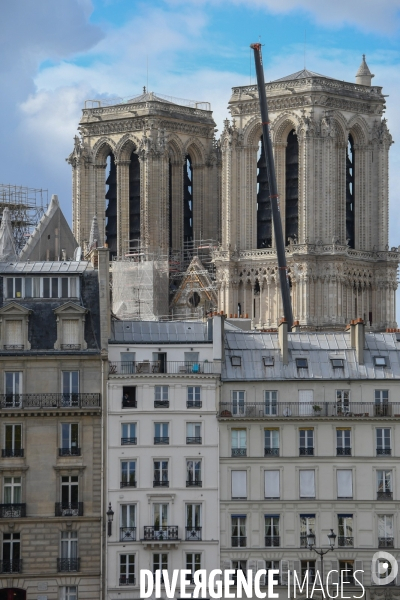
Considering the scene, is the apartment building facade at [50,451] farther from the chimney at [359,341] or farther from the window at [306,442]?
the chimney at [359,341]

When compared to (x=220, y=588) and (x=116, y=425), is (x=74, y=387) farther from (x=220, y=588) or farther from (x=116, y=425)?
(x=220, y=588)

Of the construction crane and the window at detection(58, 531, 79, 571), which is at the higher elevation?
the construction crane

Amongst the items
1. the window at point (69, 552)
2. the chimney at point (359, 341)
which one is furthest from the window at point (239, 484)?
the chimney at point (359, 341)

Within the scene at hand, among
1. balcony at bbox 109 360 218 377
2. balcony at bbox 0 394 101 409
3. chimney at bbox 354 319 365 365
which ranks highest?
chimney at bbox 354 319 365 365

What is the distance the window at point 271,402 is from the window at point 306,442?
132 cm

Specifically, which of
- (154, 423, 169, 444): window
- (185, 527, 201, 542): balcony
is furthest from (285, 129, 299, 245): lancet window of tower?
(185, 527, 201, 542): balcony

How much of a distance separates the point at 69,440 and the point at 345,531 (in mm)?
10564

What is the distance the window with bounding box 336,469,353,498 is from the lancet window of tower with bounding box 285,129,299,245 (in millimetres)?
61055

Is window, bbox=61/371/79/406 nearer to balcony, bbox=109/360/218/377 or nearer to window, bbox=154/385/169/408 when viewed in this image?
balcony, bbox=109/360/218/377

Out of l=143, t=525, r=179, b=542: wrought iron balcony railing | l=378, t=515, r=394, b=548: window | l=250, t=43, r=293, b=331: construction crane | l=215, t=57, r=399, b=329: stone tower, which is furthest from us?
l=215, t=57, r=399, b=329: stone tower

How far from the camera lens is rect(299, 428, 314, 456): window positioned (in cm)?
8112

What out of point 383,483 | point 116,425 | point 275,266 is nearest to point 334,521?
point 383,483

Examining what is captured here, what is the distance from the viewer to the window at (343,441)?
3196 inches

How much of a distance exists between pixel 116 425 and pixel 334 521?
8.67m
